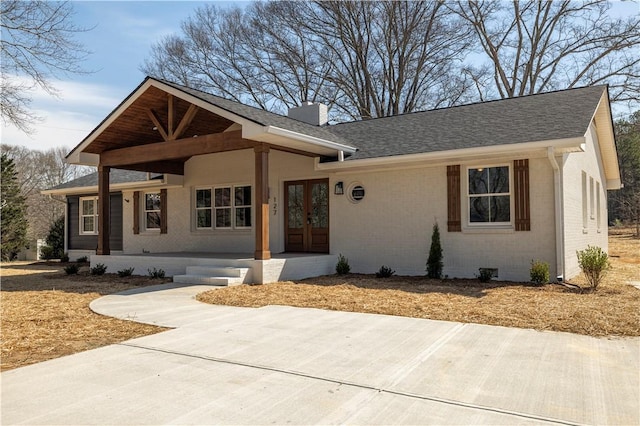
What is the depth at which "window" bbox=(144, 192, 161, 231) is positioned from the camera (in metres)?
16.3

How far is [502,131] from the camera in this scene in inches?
403

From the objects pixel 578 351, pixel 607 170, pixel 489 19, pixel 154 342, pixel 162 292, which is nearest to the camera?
pixel 578 351

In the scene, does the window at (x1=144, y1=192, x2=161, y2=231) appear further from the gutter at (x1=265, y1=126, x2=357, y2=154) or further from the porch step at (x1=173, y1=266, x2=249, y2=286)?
the gutter at (x1=265, y1=126, x2=357, y2=154)

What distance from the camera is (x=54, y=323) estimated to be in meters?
6.27

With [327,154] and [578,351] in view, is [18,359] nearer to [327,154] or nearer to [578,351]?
[578,351]

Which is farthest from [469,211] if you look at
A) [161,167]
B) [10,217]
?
[10,217]

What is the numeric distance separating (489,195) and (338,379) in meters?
7.57

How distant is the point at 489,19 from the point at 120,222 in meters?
20.0

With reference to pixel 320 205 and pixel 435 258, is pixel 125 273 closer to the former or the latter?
pixel 320 205

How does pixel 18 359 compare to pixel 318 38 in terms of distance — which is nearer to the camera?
pixel 18 359

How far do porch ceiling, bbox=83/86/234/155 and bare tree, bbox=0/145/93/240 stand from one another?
21898 mm

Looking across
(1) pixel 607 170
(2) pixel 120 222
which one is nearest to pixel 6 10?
(2) pixel 120 222

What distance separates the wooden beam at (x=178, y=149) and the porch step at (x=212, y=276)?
266 centimetres

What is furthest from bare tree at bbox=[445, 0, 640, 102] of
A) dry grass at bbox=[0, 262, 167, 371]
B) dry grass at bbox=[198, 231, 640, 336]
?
dry grass at bbox=[0, 262, 167, 371]
